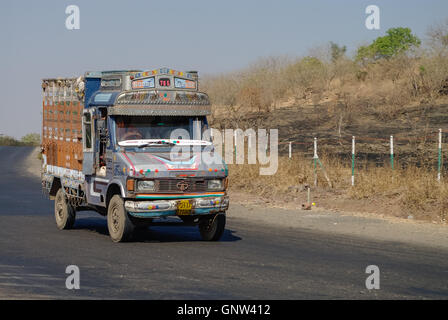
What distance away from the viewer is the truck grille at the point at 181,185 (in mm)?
13789

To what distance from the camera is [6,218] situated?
1969 cm

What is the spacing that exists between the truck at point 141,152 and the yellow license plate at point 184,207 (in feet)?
0.06

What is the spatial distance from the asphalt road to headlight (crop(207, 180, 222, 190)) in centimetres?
109

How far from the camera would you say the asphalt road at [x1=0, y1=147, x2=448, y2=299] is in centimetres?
977

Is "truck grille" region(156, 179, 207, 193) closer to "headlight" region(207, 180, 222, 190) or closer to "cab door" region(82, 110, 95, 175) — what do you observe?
"headlight" region(207, 180, 222, 190)

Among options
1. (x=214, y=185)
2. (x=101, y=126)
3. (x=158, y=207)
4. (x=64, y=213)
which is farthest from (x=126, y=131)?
(x=64, y=213)

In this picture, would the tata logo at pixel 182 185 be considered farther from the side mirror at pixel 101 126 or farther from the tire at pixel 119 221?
the side mirror at pixel 101 126

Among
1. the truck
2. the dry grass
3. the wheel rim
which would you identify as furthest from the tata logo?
the dry grass

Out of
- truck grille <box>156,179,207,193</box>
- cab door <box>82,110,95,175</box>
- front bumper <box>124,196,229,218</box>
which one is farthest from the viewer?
cab door <box>82,110,95,175</box>

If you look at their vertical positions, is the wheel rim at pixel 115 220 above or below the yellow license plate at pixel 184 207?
below

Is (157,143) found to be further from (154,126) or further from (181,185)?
(181,185)

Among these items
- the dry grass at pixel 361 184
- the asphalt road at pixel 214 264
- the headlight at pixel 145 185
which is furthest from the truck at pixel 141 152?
the dry grass at pixel 361 184

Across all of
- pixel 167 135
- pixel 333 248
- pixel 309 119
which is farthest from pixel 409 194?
pixel 309 119
